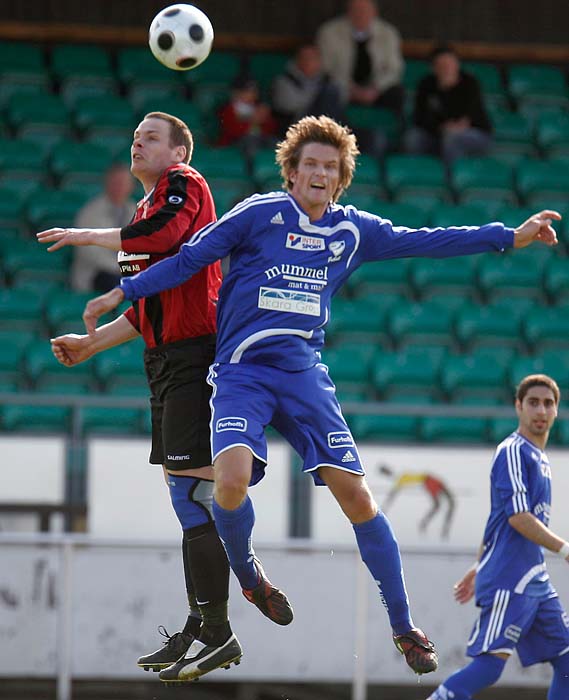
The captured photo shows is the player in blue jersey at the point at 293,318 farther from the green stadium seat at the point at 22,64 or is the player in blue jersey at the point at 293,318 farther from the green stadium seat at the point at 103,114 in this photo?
the green stadium seat at the point at 22,64

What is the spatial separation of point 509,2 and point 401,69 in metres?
2.12

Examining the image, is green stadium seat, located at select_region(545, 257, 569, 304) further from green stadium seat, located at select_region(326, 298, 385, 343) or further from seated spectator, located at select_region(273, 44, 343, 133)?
seated spectator, located at select_region(273, 44, 343, 133)

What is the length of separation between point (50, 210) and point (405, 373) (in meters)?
3.54

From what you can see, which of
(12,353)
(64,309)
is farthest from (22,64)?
(12,353)

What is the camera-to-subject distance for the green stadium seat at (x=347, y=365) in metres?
11.6

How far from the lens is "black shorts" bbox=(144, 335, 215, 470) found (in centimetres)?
576

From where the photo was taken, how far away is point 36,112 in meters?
13.7

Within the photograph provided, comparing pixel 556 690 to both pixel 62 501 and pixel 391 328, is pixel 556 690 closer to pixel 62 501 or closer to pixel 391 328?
pixel 62 501

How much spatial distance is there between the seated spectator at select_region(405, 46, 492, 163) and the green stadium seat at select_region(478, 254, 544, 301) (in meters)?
1.35

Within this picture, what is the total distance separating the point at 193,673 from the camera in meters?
5.70

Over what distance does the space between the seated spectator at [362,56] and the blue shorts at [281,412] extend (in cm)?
884

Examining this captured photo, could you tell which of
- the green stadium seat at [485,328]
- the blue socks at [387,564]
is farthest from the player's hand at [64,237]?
the green stadium seat at [485,328]

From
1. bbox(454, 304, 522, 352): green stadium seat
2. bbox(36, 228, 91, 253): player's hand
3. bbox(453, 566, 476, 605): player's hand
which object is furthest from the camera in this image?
bbox(454, 304, 522, 352): green stadium seat

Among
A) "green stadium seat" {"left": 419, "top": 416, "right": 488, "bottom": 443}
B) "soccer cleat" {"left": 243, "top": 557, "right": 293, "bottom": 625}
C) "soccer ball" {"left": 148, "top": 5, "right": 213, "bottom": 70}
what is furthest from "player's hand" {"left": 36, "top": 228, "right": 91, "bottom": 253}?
"green stadium seat" {"left": 419, "top": 416, "right": 488, "bottom": 443}
